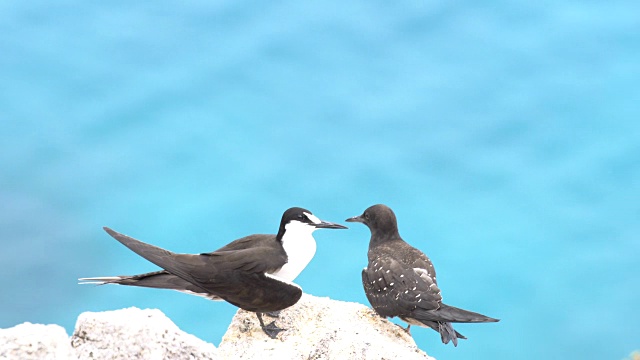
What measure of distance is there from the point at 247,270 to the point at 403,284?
4.95 ft

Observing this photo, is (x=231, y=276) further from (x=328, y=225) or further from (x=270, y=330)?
(x=328, y=225)

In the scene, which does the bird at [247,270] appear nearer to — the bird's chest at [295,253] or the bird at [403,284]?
the bird's chest at [295,253]

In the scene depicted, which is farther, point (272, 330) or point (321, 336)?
point (272, 330)

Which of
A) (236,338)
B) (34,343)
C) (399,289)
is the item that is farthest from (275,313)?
(34,343)

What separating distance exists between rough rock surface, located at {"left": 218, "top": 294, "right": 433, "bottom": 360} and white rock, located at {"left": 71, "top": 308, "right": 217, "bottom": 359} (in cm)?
188

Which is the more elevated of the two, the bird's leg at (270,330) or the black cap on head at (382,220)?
the black cap on head at (382,220)

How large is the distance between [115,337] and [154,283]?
2.34m

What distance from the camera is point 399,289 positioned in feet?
25.6

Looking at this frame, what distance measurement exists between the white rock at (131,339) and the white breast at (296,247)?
7.68 feet

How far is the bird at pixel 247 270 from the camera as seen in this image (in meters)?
7.23

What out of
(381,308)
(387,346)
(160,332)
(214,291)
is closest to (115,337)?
(160,332)

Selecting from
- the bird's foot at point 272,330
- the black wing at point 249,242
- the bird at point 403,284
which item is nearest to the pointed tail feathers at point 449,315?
the bird at point 403,284

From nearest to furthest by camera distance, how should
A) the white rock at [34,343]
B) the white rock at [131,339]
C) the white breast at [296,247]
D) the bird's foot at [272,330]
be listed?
the white rock at [34,343], the white rock at [131,339], the bird's foot at [272,330], the white breast at [296,247]

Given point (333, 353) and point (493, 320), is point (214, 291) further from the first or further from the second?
point (493, 320)
